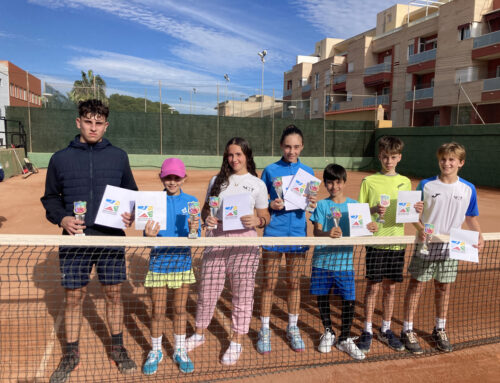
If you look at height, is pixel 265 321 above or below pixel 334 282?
below

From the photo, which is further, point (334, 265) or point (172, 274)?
point (334, 265)

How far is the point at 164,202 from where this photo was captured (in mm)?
2658

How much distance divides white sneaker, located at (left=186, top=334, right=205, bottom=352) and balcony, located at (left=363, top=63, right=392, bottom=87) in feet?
98.5

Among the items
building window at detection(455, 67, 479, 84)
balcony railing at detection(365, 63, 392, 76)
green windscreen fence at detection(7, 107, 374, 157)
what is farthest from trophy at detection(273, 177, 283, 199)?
balcony railing at detection(365, 63, 392, 76)

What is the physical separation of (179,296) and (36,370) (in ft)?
4.04

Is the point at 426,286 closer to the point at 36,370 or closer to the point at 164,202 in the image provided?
the point at 164,202

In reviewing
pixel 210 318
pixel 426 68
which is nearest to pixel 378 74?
pixel 426 68

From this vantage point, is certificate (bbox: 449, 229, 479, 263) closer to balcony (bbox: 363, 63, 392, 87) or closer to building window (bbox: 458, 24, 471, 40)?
building window (bbox: 458, 24, 471, 40)

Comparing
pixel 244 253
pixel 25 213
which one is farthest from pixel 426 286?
pixel 25 213

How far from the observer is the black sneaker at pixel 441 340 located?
318 centimetres

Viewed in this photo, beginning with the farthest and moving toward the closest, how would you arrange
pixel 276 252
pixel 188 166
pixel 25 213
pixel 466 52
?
pixel 466 52 < pixel 188 166 < pixel 25 213 < pixel 276 252

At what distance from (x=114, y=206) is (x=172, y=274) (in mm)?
695

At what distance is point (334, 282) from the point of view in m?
3.15

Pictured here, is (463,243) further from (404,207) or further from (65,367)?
(65,367)
